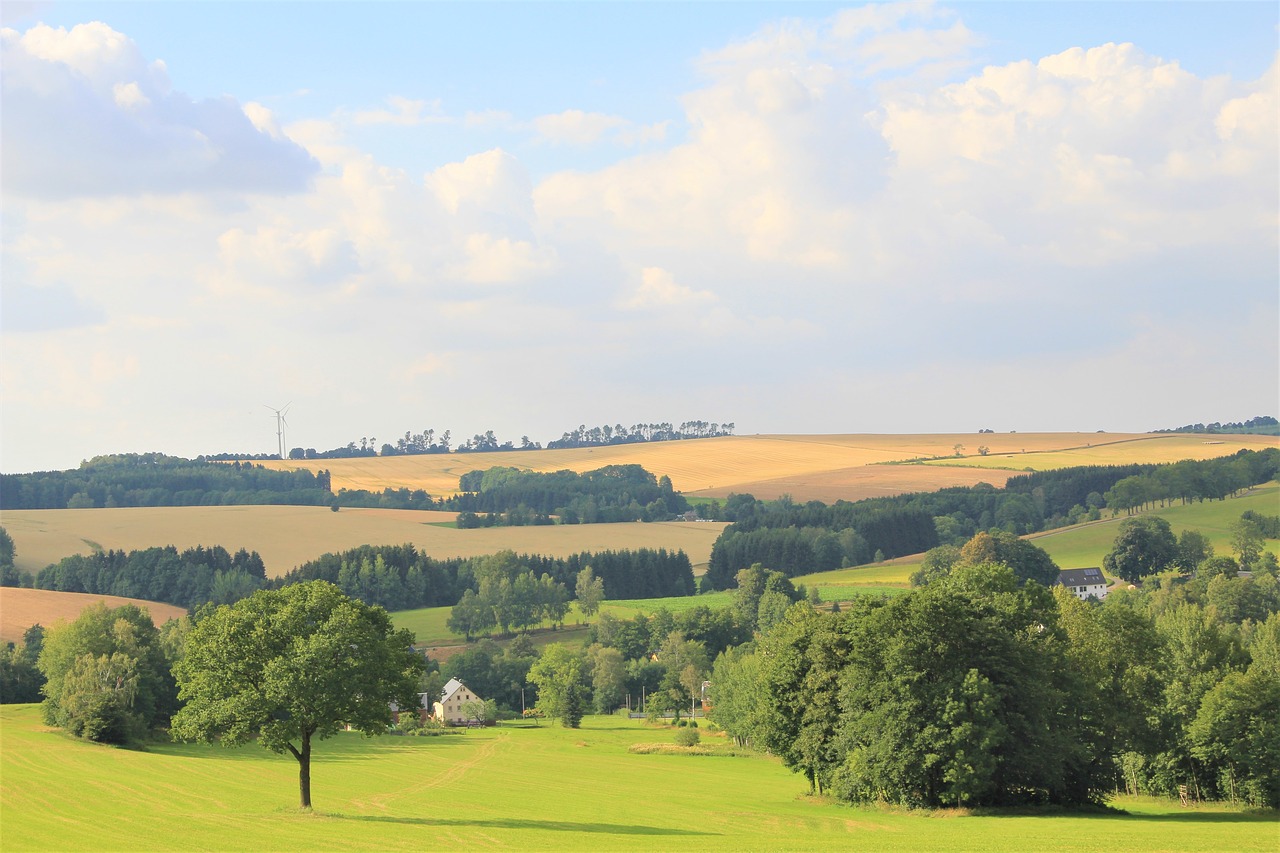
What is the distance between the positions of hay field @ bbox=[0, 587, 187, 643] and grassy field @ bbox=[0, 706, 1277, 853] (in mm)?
52757

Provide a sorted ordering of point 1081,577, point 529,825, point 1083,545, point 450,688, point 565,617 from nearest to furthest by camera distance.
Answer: point 529,825, point 450,688, point 1081,577, point 565,617, point 1083,545

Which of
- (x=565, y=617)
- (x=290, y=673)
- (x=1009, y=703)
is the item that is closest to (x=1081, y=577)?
(x=565, y=617)

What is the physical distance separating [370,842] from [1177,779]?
43.9m

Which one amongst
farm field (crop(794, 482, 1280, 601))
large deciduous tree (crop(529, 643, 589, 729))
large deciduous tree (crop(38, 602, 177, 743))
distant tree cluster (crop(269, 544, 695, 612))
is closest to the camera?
large deciduous tree (crop(38, 602, 177, 743))

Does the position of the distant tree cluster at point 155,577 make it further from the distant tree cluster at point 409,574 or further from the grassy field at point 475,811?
the grassy field at point 475,811

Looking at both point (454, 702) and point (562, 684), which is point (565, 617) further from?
point (562, 684)

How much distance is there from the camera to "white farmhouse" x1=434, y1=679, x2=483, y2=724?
130 m

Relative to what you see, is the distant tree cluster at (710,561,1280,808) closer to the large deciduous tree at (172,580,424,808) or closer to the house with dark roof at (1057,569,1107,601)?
the large deciduous tree at (172,580,424,808)

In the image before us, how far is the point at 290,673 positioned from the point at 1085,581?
140 meters

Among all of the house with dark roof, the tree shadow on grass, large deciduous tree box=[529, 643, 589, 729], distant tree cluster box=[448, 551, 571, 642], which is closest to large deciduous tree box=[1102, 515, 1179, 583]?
the house with dark roof

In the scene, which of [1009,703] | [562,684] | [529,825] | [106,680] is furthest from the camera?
[562,684]

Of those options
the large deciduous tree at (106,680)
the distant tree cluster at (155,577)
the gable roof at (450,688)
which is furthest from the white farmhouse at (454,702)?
the distant tree cluster at (155,577)

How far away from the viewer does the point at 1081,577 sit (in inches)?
6609

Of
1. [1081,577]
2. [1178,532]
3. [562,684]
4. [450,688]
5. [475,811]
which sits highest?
[1178,532]
